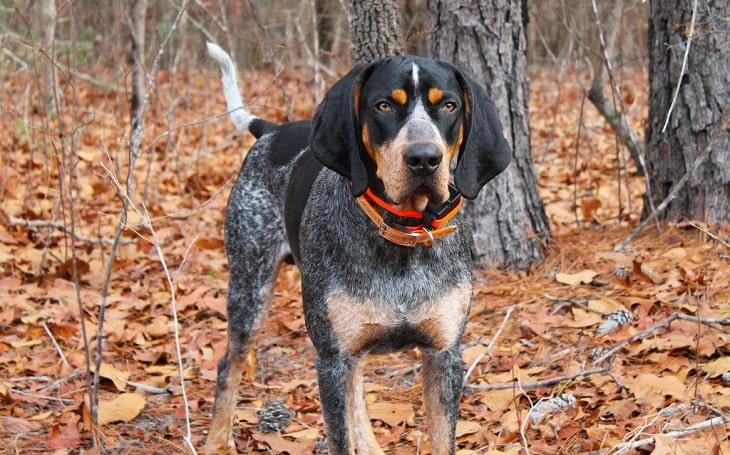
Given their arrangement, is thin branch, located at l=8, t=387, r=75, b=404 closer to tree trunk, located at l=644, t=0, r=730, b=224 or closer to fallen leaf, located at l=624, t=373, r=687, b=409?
fallen leaf, located at l=624, t=373, r=687, b=409

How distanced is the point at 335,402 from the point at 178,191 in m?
5.88

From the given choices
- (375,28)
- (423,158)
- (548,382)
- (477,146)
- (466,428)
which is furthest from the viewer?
(375,28)

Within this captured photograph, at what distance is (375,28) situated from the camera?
18.5ft

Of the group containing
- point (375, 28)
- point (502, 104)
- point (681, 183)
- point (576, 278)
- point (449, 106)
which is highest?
point (375, 28)

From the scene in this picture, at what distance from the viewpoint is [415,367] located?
16.9ft

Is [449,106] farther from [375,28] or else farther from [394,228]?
[375,28]

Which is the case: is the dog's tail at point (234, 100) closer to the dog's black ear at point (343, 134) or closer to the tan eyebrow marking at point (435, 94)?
the dog's black ear at point (343, 134)

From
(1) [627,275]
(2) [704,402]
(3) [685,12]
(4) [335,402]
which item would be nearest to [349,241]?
(4) [335,402]

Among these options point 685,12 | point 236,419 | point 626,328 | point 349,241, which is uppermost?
point 685,12

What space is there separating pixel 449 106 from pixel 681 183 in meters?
2.52

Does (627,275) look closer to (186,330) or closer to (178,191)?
(186,330)

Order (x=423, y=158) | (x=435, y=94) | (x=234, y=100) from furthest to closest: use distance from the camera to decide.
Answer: (x=234, y=100) < (x=435, y=94) < (x=423, y=158)

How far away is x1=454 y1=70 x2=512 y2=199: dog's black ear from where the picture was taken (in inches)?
140

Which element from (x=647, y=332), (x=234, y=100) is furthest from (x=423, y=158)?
(x=234, y=100)
